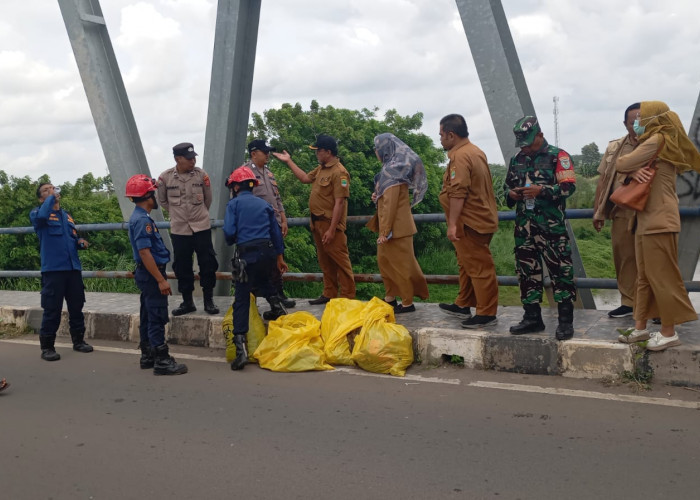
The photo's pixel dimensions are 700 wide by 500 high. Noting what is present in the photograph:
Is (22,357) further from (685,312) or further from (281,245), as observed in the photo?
(685,312)

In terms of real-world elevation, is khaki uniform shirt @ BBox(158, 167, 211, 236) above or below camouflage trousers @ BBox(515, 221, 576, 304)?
above

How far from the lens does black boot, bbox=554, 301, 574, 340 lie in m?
4.58

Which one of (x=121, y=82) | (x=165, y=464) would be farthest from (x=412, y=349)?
(x=121, y=82)

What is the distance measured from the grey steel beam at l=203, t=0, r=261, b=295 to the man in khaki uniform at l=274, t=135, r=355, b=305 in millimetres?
1358

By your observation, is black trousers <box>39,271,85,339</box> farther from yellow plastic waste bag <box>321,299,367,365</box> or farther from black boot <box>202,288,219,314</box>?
yellow plastic waste bag <box>321,299,367,365</box>

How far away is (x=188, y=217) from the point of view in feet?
20.2

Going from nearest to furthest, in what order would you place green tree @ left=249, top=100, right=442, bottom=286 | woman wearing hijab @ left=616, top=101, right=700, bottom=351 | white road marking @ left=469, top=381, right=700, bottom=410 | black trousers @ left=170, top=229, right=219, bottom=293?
white road marking @ left=469, top=381, right=700, bottom=410
woman wearing hijab @ left=616, top=101, right=700, bottom=351
black trousers @ left=170, top=229, right=219, bottom=293
green tree @ left=249, top=100, right=442, bottom=286

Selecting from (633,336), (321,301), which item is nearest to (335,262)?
(321,301)

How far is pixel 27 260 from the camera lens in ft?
41.6

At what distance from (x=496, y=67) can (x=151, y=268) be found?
3.14m

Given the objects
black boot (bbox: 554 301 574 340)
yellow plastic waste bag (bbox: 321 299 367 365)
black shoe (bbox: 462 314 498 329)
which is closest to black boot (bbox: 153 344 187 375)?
yellow plastic waste bag (bbox: 321 299 367 365)

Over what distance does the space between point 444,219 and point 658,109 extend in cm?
178

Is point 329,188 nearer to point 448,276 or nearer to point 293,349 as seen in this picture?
point 448,276

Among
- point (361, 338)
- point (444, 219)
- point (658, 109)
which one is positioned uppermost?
point (658, 109)
